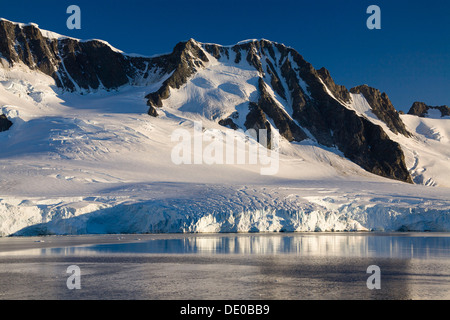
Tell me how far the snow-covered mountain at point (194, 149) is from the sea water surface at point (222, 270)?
1036 centimetres

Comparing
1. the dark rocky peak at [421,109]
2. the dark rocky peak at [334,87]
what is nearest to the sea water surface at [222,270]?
the dark rocky peak at [334,87]

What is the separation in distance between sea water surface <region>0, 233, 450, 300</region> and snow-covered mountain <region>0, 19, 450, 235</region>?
1036cm

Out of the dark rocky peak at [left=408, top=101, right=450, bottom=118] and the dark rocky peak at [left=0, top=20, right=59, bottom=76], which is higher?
the dark rocky peak at [left=0, top=20, right=59, bottom=76]

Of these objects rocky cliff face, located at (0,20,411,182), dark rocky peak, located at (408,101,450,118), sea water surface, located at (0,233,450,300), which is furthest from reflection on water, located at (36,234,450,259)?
dark rocky peak, located at (408,101,450,118)

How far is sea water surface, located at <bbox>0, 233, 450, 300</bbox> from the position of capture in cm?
1970

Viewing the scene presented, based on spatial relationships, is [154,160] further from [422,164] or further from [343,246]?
[422,164]

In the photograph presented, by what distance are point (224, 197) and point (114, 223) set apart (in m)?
10.7

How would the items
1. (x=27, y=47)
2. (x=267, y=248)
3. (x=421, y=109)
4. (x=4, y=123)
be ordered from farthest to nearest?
(x=421, y=109) < (x=27, y=47) < (x=4, y=123) < (x=267, y=248)

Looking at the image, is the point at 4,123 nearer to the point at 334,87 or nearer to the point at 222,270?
the point at 222,270

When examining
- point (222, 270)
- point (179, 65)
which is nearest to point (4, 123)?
point (179, 65)

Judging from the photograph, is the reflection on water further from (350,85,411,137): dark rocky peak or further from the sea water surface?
(350,85,411,137): dark rocky peak

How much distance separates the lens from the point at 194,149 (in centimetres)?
8019

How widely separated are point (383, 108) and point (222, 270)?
119596 mm

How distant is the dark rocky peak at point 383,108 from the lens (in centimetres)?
13338
